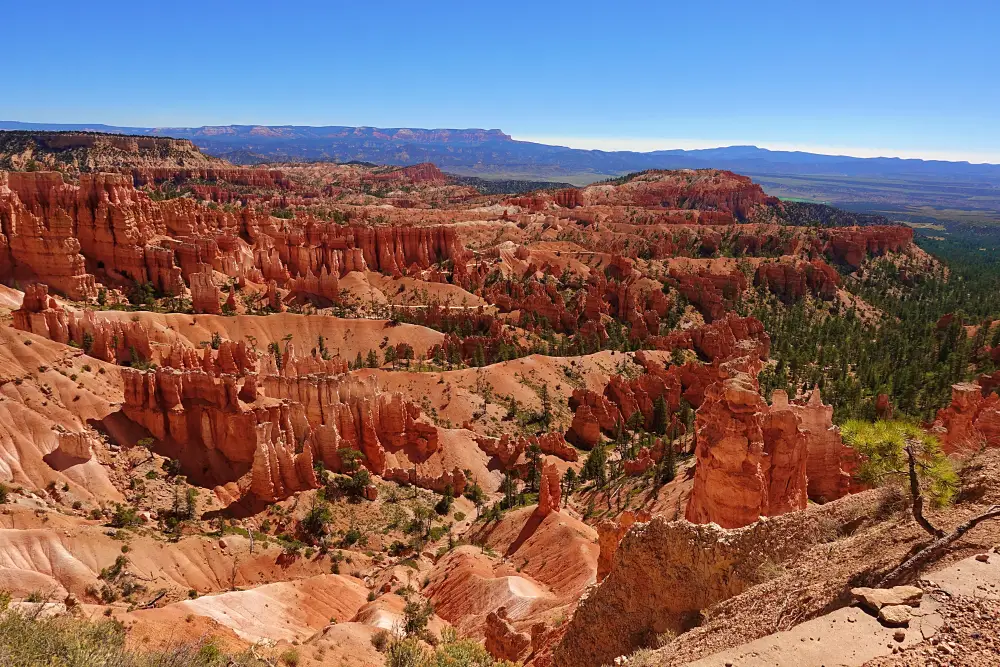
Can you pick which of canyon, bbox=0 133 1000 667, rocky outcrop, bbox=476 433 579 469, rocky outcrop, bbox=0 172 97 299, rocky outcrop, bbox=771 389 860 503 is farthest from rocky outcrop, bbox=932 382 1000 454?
rocky outcrop, bbox=0 172 97 299

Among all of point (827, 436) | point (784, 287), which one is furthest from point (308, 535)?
point (784, 287)

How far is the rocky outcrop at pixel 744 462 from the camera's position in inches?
875

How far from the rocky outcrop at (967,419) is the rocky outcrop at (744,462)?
5818 millimetres

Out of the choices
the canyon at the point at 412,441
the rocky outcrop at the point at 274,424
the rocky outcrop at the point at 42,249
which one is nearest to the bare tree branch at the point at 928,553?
the canyon at the point at 412,441

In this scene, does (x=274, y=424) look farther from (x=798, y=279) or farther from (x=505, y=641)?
(x=798, y=279)

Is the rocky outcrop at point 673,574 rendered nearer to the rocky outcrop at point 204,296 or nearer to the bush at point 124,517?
the bush at point 124,517

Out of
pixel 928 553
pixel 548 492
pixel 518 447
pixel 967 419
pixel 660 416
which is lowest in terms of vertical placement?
pixel 518 447

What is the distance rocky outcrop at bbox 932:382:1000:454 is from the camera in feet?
84.5

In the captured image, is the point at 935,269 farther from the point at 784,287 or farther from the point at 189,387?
the point at 189,387

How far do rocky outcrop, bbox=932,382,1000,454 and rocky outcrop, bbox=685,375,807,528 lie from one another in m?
5.82

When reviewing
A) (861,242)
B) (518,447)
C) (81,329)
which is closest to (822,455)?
(518,447)

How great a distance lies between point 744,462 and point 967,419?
15.2 meters

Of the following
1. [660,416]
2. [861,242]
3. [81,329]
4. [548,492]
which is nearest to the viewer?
[548,492]

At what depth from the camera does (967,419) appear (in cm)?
2962
